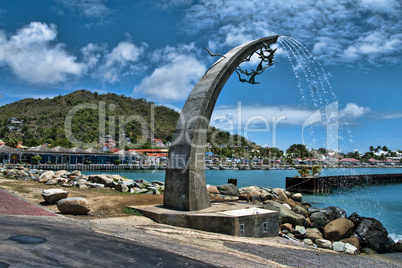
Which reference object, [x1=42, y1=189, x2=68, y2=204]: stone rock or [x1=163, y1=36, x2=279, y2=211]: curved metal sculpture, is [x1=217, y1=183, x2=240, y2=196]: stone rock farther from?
[x1=42, y1=189, x2=68, y2=204]: stone rock

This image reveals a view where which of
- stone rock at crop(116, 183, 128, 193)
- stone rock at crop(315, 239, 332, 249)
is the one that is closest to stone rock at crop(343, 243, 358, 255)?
stone rock at crop(315, 239, 332, 249)

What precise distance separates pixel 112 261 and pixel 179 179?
529 cm

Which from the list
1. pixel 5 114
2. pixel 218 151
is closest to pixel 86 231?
pixel 218 151

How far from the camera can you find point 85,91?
199m

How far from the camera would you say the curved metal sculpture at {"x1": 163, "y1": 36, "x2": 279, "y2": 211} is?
34.2 feet

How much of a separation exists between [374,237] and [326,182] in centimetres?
4019

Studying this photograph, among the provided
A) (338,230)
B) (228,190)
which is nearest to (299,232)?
(338,230)

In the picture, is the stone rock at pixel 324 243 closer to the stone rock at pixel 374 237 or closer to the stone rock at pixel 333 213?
the stone rock at pixel 374 237

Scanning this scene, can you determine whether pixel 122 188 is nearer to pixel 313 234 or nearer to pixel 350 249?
pixel 313 234

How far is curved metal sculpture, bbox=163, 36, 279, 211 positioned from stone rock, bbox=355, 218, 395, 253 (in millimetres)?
8235

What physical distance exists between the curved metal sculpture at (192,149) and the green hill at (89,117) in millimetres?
119125

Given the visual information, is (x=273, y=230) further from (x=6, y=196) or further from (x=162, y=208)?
(x=6, y=196)

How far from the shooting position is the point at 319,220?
16.0 metres

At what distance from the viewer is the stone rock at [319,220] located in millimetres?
15820
